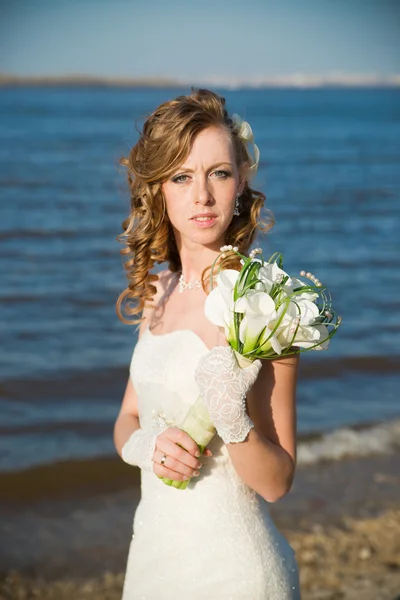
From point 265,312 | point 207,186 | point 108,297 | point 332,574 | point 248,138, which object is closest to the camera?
point 265,312

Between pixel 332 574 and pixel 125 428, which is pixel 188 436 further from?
pixel 332 574

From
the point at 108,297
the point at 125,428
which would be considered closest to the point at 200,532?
the point at 125,428

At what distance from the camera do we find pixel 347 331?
10383 mm

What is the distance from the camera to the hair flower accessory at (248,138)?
123 inches

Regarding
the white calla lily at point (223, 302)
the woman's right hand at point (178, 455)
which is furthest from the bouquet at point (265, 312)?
the woman's right hand at point (178, 455)

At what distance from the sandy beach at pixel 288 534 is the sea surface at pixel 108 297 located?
20.1 inches

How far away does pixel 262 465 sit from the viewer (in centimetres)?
279

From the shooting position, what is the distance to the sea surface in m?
7.82

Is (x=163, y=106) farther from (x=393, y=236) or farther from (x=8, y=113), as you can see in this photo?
(x=8, y=113)

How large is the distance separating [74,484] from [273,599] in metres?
4.22

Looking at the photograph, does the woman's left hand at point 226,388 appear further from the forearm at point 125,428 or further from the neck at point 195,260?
the forearm at point 125,428

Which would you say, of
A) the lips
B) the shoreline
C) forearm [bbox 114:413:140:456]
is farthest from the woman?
the shoreline

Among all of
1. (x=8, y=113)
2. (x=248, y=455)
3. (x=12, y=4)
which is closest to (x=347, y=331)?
(x=248, y=455)

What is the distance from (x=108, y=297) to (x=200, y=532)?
878 centimetres
